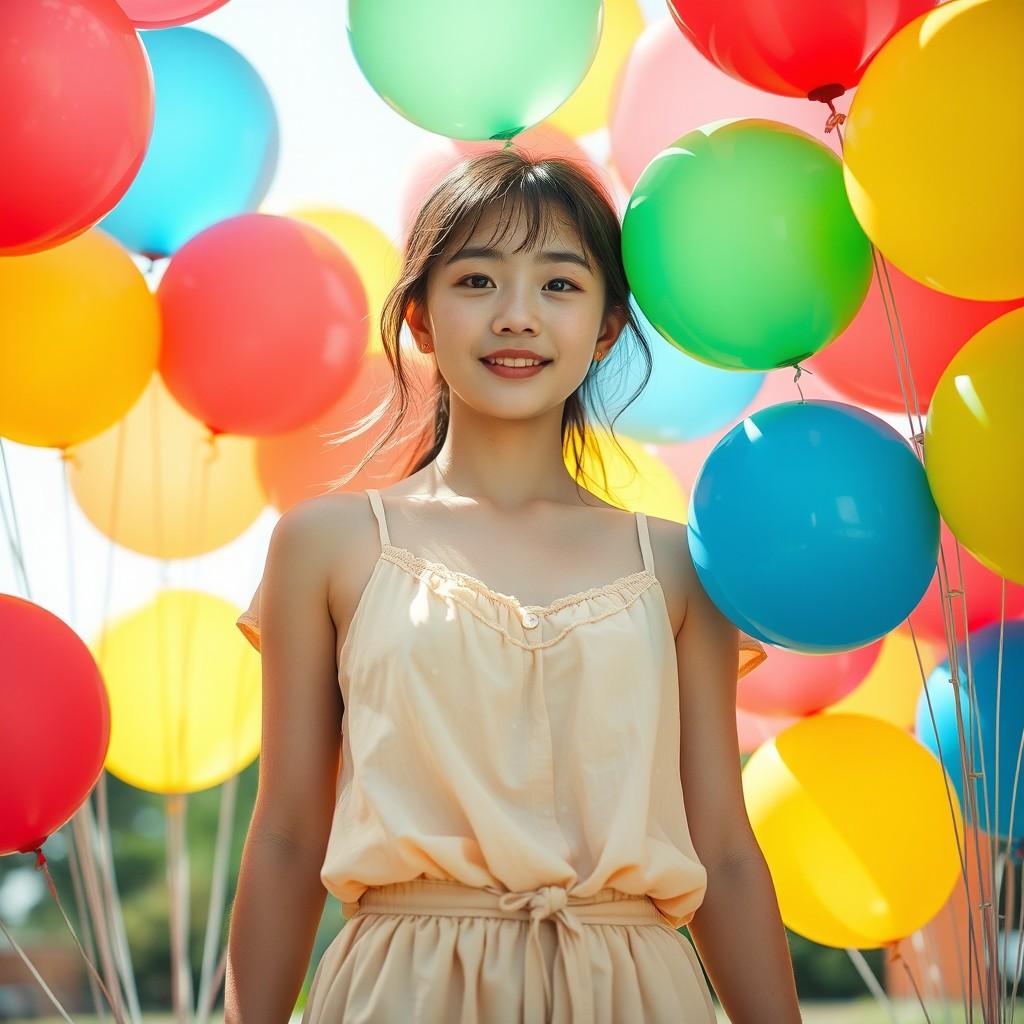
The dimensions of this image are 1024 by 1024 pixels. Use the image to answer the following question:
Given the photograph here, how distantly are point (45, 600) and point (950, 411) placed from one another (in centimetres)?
183

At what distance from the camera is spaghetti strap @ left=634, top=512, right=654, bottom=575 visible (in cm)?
186

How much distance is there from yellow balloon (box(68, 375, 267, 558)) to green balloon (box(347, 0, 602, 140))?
2.84ft

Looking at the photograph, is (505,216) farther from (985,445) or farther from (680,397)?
(680,397)

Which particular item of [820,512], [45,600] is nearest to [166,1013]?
[45,600]

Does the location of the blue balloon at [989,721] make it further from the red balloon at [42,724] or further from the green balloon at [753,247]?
the red balloon at [42,724]

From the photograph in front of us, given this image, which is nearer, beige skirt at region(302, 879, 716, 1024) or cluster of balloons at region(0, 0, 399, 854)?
beige skirt at region(302, 879, 716, 1024)

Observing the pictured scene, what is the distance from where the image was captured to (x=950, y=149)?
1.51 metres

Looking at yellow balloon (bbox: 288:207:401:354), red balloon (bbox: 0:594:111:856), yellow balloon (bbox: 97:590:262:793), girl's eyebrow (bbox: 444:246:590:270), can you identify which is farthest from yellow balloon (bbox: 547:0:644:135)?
red balloon (bbox: 0:594:111:856)

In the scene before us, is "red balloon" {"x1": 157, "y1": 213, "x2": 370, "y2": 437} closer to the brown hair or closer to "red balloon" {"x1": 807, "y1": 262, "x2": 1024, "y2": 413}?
the brown hair

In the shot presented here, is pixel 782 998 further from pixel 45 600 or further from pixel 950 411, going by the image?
pixel 45 600

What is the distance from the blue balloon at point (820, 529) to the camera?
164 centimetres

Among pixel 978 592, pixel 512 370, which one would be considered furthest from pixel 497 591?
pixel 978 592

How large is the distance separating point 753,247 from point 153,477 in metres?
1.52

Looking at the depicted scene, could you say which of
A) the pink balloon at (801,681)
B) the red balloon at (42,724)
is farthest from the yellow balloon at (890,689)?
the red balloon at (42,724)
